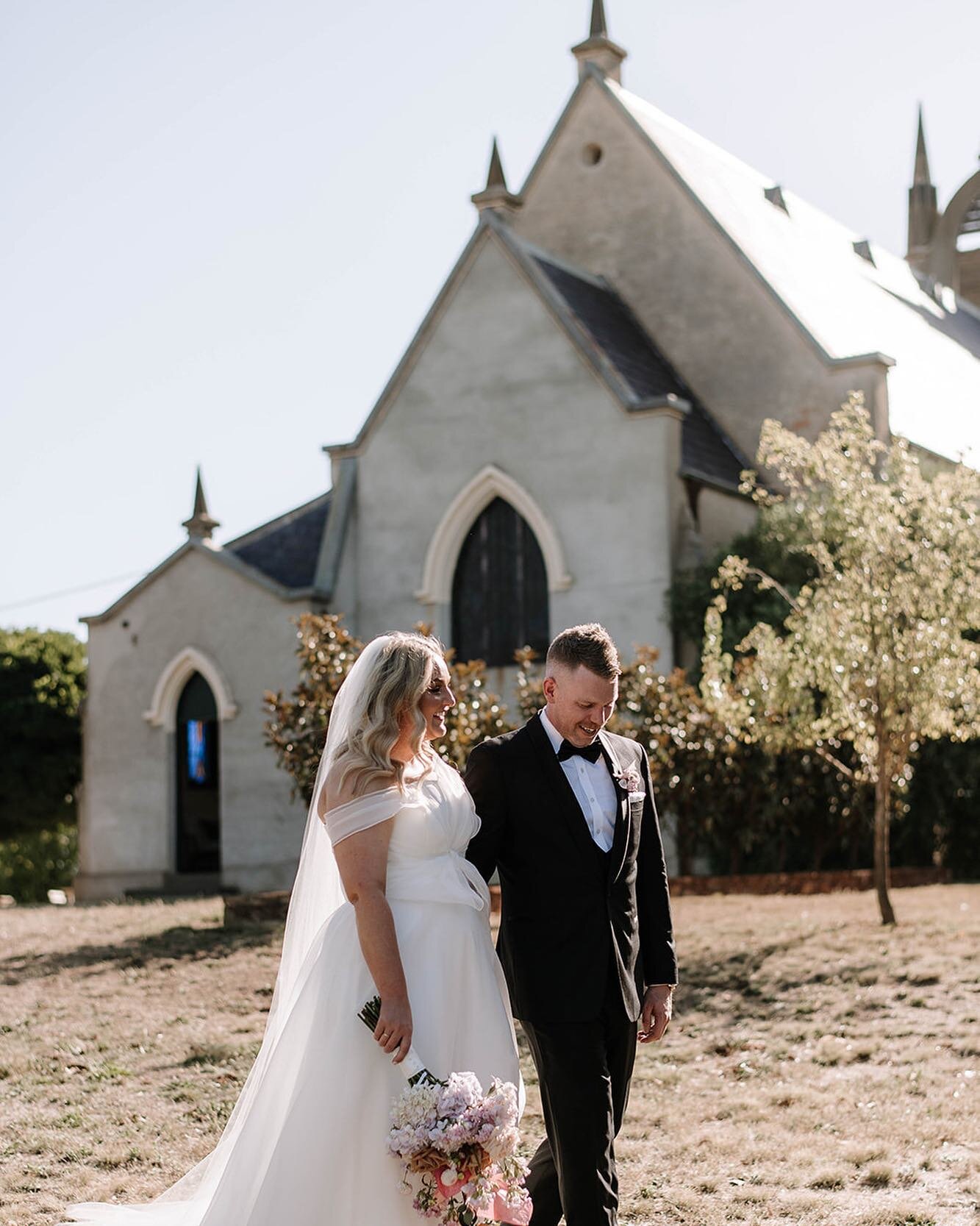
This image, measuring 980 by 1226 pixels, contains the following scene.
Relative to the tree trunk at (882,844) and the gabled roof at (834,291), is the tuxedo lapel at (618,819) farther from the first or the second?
the gabled roof at (834,291)

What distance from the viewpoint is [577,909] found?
4.88 metres

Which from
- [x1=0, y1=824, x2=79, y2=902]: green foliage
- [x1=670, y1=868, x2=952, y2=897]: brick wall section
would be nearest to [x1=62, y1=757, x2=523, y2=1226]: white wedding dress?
[x1=670, y1=868, x2=952, y2=897]: brick wall section

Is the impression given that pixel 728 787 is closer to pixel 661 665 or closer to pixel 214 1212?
pixel 661 665

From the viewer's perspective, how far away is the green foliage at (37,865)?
4625cm

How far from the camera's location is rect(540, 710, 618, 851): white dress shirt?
5.05 meters

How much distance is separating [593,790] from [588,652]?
0.48m

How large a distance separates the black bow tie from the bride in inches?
14.4

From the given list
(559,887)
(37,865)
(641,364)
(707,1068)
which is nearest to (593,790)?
(559,887)

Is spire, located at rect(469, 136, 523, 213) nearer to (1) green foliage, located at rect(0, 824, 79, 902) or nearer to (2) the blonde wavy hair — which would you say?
(2) the blonde wavy hair

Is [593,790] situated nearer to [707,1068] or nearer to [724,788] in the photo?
[707,1068]

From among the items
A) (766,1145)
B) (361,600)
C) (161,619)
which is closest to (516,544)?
(361,600)

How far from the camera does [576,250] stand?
27234 mm

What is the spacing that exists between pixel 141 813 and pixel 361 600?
512 centimetres

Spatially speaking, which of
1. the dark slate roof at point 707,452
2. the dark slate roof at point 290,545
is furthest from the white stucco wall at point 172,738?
the dark slate roof at point 707,452
